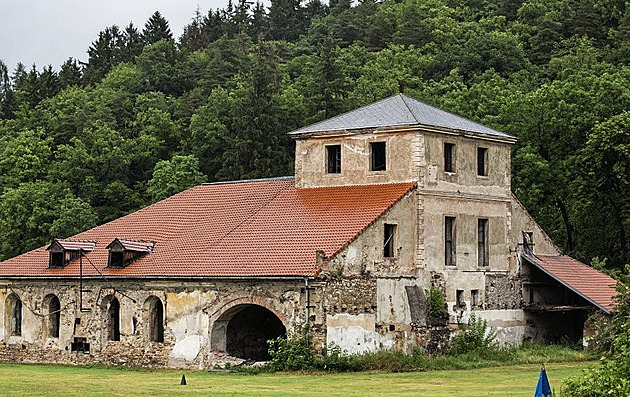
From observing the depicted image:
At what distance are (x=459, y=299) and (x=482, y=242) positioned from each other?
2994 millimetres

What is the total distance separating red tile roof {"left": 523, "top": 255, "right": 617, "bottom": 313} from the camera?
48.2 m

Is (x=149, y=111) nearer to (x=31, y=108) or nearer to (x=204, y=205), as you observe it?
(x=31, y=108)

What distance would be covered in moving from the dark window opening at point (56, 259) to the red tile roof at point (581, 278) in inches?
724

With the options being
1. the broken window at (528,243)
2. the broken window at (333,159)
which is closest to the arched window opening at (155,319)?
the broken window at (333,159)

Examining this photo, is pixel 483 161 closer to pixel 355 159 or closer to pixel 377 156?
pixel 377 156

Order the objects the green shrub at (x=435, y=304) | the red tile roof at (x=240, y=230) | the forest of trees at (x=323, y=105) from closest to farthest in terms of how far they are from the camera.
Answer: the red tile roof at (x=240, y=230)
the green shrub at (x=435, y=304)
the forest of trees at (x=323, y=105)

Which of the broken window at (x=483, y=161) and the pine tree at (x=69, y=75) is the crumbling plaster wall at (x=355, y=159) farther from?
the pine tree at (x=69, y=75)

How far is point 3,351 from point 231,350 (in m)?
10.3

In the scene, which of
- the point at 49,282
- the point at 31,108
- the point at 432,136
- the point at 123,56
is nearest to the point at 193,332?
the point at 49,282

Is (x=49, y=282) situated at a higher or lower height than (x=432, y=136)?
lower

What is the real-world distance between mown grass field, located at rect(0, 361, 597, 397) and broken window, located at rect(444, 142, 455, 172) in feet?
26.1

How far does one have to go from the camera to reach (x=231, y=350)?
46156 millimetres

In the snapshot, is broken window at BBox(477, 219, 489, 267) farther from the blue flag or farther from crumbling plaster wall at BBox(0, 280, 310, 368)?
the blue flag

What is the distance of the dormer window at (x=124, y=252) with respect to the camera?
155ft
